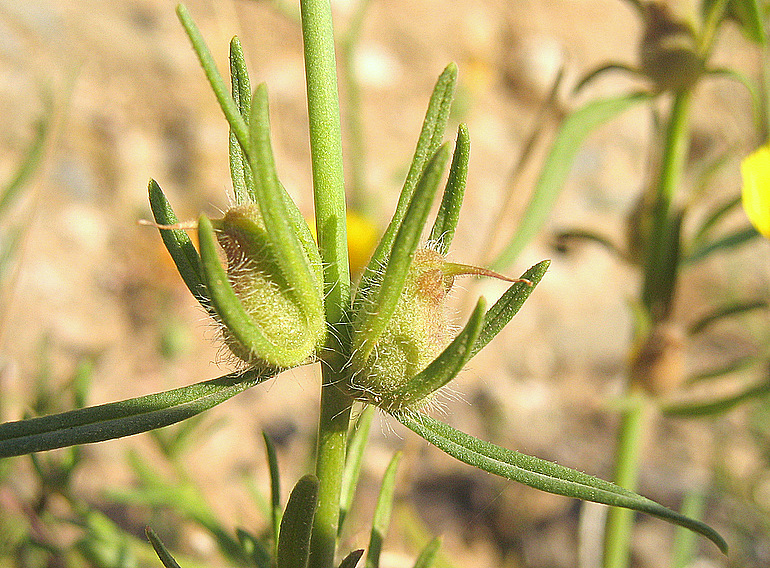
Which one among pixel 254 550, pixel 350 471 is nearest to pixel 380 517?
pixel 350 471

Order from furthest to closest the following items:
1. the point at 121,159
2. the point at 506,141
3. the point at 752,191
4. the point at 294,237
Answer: the point at 506,141, the point at 121,159, the point at 752,191, the point at 294,237

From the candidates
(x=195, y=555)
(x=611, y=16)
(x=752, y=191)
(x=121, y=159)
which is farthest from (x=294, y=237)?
(x=611, y=16)

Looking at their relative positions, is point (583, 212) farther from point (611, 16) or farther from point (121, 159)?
point (121, 159)

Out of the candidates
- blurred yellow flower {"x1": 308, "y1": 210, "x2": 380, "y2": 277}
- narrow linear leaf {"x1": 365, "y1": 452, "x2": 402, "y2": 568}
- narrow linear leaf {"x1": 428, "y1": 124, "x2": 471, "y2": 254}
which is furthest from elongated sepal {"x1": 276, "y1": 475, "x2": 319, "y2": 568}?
blurred yellow flower {"x1": 308, "y1": 210, "x2": 380, "y2": 277}

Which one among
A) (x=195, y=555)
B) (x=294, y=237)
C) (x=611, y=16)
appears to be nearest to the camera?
(x=294, y=237)

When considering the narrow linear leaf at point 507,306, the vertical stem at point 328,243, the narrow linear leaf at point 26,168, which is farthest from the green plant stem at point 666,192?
the narrow linear leaf at point 26,168

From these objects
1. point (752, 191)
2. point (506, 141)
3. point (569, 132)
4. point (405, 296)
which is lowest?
point (405, 296)

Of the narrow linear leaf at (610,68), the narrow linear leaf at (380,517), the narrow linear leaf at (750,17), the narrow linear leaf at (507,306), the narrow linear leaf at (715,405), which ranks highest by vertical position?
the narrow linear leaf at (750,17)

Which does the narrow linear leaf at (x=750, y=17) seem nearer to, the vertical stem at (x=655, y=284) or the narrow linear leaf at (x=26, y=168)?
the vertical stem at (x=655, y=284)

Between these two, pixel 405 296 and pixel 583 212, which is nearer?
pixel 405 296
